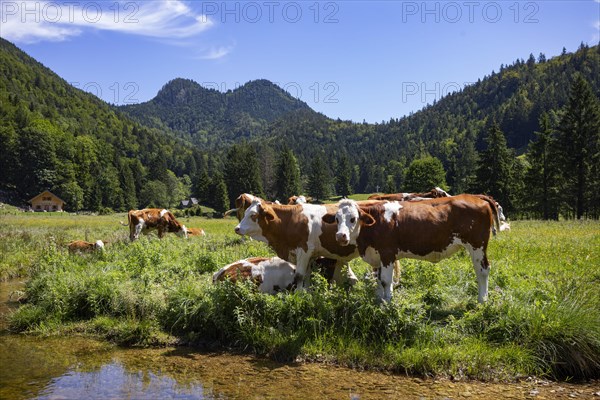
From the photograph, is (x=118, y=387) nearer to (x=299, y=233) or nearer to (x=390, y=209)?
(x=299, y=233)

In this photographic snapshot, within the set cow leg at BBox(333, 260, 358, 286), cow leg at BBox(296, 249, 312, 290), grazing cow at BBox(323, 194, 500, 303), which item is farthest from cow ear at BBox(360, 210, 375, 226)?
cow leg at BBox(333, 260, 358, 286)

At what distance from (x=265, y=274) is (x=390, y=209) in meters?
3.34

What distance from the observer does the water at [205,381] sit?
7004 millimetres

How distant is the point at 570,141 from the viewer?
168ft

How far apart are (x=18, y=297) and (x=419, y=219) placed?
11.9 m

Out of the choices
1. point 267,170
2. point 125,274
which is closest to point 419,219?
point 125,274

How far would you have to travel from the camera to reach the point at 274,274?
1077 cm

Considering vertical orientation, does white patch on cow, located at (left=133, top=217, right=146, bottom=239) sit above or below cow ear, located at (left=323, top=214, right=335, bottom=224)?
below

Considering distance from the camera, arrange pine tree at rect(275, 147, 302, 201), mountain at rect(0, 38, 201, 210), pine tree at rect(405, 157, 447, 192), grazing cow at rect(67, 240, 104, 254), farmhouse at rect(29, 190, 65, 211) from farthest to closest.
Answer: mountain at rect(0, 38, 201, 210) → farmhouse at rect(29, 190, 65, 211) → pine tree at rect(275, 147, 302, 201) → pine tree at rect(405, 157, 447, 192) → grazing cow at rect(67, 240, 104, 254)

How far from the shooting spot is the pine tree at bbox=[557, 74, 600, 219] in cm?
5050

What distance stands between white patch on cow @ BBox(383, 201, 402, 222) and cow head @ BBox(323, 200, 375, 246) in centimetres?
Answer: 40

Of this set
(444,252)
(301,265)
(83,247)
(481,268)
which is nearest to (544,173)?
A: (481,268)

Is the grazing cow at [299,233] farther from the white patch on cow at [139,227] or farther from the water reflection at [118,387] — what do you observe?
the white patch on cow at [139,227]

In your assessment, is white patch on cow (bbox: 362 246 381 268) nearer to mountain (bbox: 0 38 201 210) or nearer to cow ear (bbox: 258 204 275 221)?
cow ear (bbox: 258 204 275 221)
